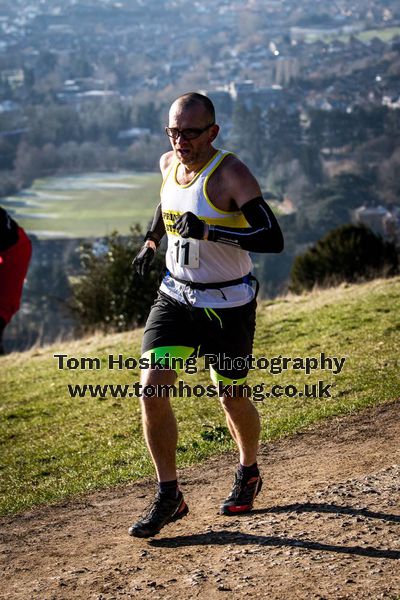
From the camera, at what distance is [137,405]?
9648mm

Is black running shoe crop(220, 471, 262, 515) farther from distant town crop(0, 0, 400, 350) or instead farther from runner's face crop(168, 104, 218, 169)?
distant town crop(0, 0, 400, 350)

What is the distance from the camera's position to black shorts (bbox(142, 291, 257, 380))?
544 cm

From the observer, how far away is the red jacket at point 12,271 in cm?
564

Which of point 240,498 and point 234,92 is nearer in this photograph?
point 240,498

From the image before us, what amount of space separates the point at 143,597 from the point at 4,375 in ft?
29.6

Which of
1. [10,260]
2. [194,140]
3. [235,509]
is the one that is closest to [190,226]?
[194,140]

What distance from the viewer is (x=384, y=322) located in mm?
11492

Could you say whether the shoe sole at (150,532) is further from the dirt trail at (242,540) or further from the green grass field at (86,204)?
the green grass field at (86,204)

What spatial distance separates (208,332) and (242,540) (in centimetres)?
115

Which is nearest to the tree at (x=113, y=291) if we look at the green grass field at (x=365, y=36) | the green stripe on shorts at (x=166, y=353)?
the green stripe on shorts at (x=166, y=353)

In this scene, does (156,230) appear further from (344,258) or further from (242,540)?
(344,258)

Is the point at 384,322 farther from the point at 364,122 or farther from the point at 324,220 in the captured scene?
Result: the point at 364,122

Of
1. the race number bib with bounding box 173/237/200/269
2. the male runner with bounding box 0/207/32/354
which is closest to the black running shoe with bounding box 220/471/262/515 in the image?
the race number bib with bounding box 173/237/200/269

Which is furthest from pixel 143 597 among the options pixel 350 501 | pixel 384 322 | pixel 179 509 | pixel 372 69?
pixel 372 69
